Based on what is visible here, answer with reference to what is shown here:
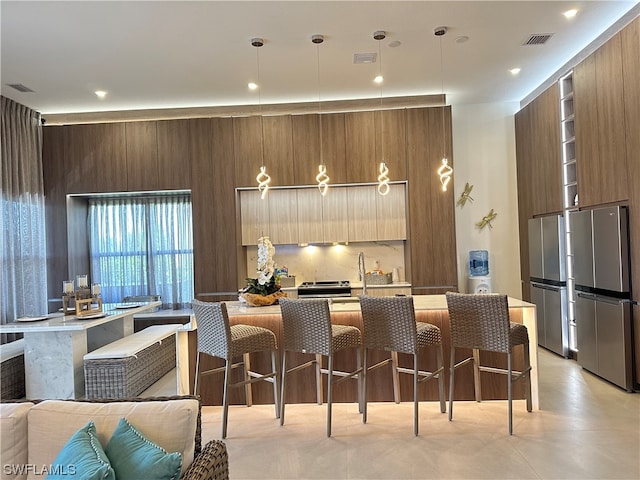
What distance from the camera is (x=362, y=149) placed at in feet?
18.9

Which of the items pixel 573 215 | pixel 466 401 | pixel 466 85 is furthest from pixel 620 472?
pixel 466 85

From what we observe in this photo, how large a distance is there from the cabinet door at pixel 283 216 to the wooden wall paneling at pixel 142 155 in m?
1.63

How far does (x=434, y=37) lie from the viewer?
4.20 meters

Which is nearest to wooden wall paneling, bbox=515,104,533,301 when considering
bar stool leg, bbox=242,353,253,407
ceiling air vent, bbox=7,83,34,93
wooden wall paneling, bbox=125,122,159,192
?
bar stool leg, bbox=242,353,253,407

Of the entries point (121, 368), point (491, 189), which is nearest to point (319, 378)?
point (121, 368)

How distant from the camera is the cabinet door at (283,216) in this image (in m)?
5.94

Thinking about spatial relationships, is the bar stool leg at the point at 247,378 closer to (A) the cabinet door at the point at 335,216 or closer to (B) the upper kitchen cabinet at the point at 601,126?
(A) the cabinet door at the point at 335,216

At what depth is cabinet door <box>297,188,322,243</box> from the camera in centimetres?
594

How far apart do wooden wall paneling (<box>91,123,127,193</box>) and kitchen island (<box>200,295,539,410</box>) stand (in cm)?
314

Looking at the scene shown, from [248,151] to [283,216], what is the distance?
989mm

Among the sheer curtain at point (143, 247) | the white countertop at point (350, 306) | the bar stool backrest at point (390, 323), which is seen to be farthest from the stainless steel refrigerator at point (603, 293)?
the sheer curtain at point (143, 247)

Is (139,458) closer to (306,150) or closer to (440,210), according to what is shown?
(306,150)

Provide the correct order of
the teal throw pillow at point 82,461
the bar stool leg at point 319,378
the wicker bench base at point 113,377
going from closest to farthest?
the teal throw pillow at point 82,461 < the wicker bench base at point 113,377 < the bar stool leg at point 319,378

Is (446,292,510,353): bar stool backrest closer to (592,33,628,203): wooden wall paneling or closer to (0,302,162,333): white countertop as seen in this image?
(592,33,628,203): wooden wall paneling
